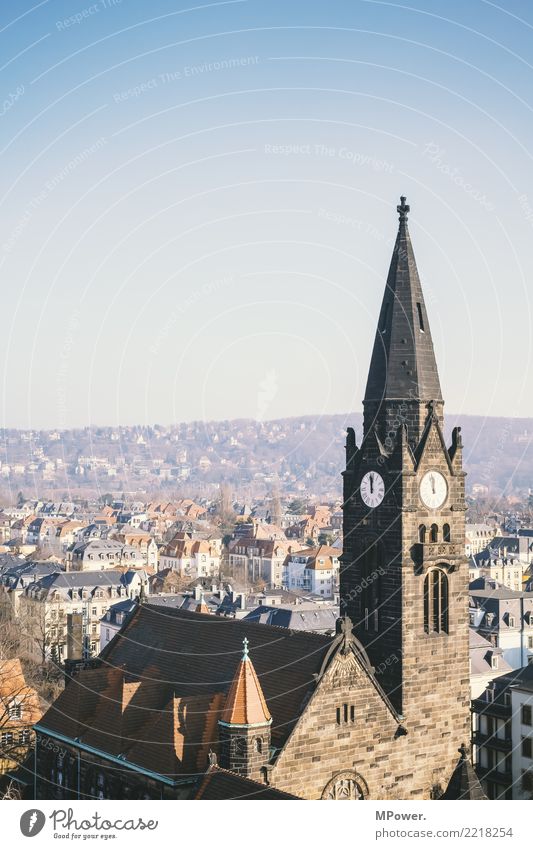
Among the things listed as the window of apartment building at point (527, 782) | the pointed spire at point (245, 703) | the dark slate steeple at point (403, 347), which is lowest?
the window of apartment building at point (527, 782)

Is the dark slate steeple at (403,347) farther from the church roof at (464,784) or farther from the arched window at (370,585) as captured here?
the church roof at (464,784)

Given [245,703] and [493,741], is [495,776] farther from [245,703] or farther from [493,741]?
[245,703]

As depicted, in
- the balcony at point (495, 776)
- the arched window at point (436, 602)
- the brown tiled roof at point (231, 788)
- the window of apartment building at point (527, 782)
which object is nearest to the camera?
the brown tiled roof at point (231, 788)

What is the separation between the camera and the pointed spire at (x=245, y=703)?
35.8m

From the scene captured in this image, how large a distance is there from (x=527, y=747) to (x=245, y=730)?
79.6 feet

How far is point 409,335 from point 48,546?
531 ft

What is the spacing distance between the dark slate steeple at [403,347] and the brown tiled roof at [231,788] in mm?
14302

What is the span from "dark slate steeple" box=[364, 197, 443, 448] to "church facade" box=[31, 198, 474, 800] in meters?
0.05

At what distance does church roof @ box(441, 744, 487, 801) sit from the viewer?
131ft

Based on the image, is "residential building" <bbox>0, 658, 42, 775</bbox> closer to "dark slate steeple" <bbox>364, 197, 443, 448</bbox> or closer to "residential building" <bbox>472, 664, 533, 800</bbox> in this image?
"dark slate steeple" <bbox>364, 197, 443, 448</bbox>

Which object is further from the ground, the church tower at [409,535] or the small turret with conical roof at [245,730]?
the church tower at [409,535]

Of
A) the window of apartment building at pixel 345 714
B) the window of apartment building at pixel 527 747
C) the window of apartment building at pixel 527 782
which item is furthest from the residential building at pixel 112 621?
the window of apartment building at pixel 345 714

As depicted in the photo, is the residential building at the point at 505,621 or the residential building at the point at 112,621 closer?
the residential building at the point at 505,621

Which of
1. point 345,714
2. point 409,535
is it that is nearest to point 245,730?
point 345,714
